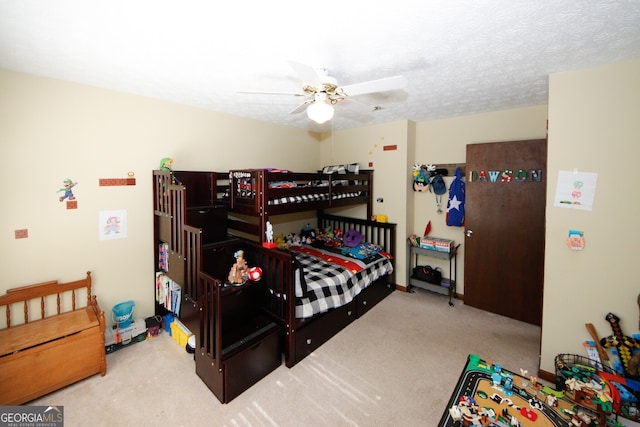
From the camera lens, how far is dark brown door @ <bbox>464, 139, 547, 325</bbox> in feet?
10.3

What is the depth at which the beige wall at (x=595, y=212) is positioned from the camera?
1.99m

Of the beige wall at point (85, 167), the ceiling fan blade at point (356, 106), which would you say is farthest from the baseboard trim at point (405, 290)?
the beige wall at point (85, 167)

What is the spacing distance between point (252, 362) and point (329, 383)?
68cm

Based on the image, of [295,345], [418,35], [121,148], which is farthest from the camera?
[121,148]

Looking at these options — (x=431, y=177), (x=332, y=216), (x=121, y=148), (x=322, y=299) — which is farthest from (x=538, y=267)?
(x=121, y=148)

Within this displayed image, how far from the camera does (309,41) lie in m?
1.69

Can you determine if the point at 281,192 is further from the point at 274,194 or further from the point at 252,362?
the point at 252,362

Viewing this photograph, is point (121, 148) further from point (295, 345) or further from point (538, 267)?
point (538, 267)

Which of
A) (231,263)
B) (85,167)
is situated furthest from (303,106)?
(85,167)

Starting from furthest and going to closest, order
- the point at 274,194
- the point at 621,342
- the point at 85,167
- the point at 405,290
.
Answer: the point at 405,290, the point at 274,194, the point at 85,167, the point at 621,342

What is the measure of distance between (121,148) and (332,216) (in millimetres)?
3129

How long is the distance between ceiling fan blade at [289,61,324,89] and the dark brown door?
261 centimetres

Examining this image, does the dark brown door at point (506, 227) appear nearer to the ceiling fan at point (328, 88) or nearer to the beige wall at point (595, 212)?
the beige wall at point (595, 212)

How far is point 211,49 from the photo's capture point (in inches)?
71.8
